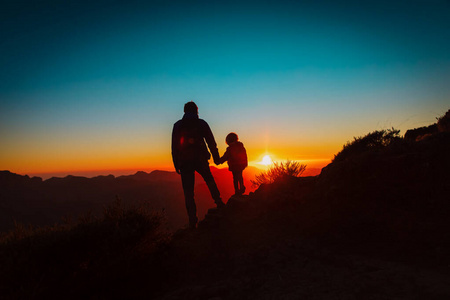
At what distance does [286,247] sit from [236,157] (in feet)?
13.8

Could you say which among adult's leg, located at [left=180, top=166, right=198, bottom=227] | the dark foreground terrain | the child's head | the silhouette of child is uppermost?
the child's head

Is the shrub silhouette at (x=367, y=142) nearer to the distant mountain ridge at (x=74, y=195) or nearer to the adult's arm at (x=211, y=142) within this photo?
the adult's arm at (x=211, y=142)

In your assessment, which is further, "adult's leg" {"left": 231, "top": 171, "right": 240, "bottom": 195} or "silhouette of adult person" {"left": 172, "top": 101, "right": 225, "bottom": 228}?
"adult's leg" {"left": 231, "top": 171, "right": 240, "bottom": 195}

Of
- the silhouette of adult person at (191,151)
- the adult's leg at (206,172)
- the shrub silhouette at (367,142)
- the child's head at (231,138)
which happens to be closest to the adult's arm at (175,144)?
the silhouette of adult person at (191,151)

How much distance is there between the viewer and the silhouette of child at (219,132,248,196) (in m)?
8.02

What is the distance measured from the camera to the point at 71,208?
71.7 meters

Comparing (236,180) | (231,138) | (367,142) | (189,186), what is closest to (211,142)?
(189,186)

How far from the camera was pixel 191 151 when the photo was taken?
17.7 feet

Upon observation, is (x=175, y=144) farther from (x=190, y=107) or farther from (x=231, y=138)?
(x=231, y=138)

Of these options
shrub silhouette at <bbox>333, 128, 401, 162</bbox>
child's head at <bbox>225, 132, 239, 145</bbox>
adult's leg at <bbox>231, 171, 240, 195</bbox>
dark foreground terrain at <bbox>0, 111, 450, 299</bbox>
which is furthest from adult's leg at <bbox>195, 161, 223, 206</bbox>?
shrub silhouette at <bbox>333, 128, 401, 162</bbox>

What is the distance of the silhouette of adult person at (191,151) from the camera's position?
5.41 meters

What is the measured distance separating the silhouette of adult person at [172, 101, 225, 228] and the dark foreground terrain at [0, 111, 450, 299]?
762mm

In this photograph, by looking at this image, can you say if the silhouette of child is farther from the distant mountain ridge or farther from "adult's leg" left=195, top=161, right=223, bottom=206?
the distant mountain ridge

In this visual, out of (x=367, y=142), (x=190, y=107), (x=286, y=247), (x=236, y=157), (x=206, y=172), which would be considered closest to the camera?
(x=286, y=247)
